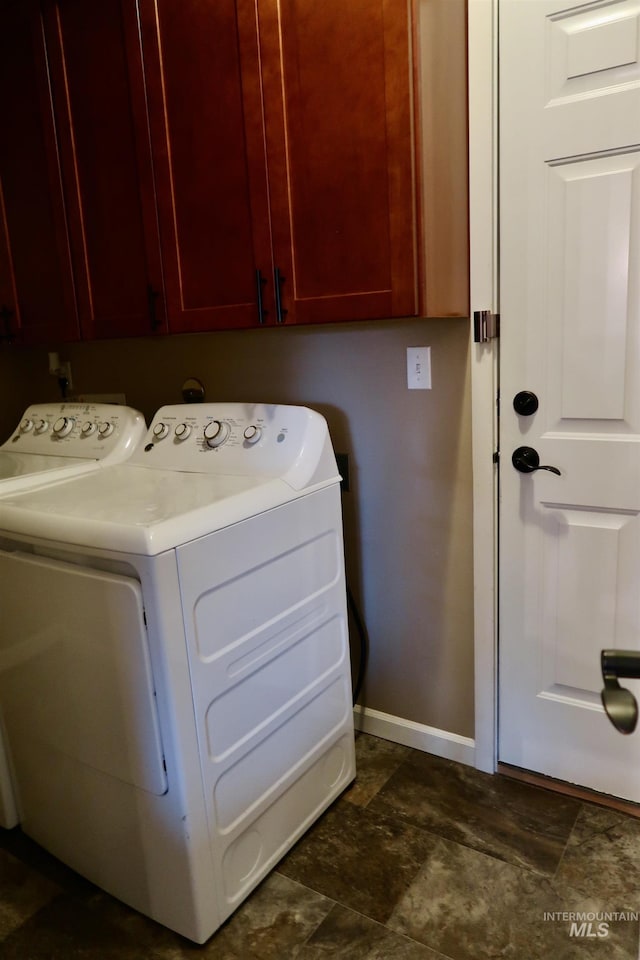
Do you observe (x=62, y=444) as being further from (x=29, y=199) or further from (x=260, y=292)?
(x=260, y=292)

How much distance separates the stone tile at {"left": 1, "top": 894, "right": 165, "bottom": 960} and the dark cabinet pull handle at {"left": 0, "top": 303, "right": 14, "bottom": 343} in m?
1.70

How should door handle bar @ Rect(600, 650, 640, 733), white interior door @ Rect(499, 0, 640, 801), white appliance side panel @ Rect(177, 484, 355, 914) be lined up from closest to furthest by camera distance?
door handle bar @ Rect(600, 650, 640, 733) → white appliance side panel @ Rect(177, 484, 355, 914) → white interior door @ Rect(499, 0, 640, 801)

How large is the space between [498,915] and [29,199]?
2.33m

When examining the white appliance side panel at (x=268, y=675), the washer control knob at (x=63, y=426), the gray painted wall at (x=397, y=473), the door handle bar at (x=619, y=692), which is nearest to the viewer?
the door handle bar at (x=619, y=692)

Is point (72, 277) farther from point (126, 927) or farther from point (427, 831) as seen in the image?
point (427, 831)

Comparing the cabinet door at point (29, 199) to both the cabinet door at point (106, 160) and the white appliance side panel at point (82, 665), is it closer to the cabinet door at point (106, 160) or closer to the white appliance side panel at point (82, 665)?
the cabinet door at point (106, 160)

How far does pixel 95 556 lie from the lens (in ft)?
4.40

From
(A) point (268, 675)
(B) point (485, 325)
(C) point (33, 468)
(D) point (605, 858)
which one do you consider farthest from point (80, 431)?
(D) point (605, 858)

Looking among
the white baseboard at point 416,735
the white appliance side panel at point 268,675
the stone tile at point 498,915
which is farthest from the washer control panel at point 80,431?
the stone tile at point 498,915

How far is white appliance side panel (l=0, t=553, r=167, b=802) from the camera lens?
1.33 metres

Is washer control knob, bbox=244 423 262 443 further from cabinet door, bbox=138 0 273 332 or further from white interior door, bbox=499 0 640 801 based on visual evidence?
white interior door, bbox=499 0 640 801

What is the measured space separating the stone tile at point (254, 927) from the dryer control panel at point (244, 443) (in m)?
0.98

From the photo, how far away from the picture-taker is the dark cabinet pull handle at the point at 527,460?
1739mm

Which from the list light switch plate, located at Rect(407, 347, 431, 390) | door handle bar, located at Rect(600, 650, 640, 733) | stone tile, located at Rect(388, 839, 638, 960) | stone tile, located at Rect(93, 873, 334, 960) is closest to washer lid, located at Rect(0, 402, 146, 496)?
light switch plate, located at Rect(407, 347, 431, 390)
